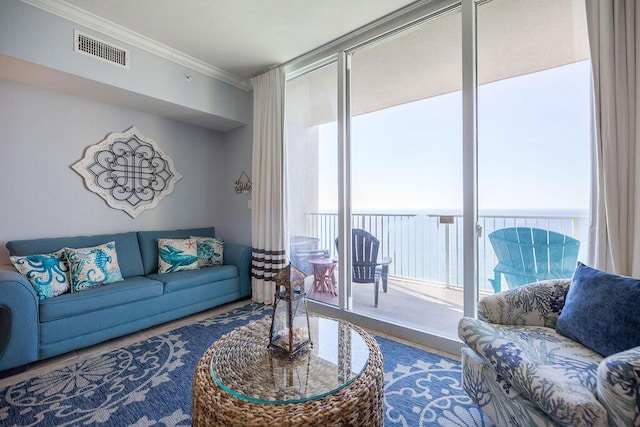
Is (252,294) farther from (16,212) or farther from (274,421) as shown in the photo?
(274,421)

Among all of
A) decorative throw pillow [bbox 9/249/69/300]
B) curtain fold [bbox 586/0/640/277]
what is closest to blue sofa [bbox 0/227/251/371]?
decorative throw pillow [bbox 9/249/69/300]

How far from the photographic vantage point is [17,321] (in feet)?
5.90

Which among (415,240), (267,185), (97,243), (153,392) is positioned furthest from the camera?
(415,240)

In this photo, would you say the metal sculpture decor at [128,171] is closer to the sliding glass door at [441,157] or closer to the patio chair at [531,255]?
the sliding glass door at [441,157]

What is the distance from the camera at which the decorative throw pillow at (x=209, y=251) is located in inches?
126

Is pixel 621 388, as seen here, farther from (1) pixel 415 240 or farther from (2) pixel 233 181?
(2) pixel 233 181

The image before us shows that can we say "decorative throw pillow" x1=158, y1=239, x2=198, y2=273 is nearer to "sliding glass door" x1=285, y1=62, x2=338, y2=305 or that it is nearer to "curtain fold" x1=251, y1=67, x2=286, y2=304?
"curtain fold" x1=251, y1=67, x2=286, y2=304

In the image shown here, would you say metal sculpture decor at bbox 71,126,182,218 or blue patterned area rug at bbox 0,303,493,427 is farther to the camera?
metal sculpture decor at bbox 71,126,182,218

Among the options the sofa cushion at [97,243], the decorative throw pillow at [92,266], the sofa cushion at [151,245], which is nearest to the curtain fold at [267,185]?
the sofa cushion at [151,245]

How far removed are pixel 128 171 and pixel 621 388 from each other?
3.90 m

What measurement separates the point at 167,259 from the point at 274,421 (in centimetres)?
253

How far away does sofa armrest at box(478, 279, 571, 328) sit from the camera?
1.48m

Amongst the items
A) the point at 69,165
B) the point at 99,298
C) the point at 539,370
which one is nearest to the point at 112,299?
the point at 99,298

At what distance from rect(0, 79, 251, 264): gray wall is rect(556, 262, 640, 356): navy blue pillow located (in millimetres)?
3158
